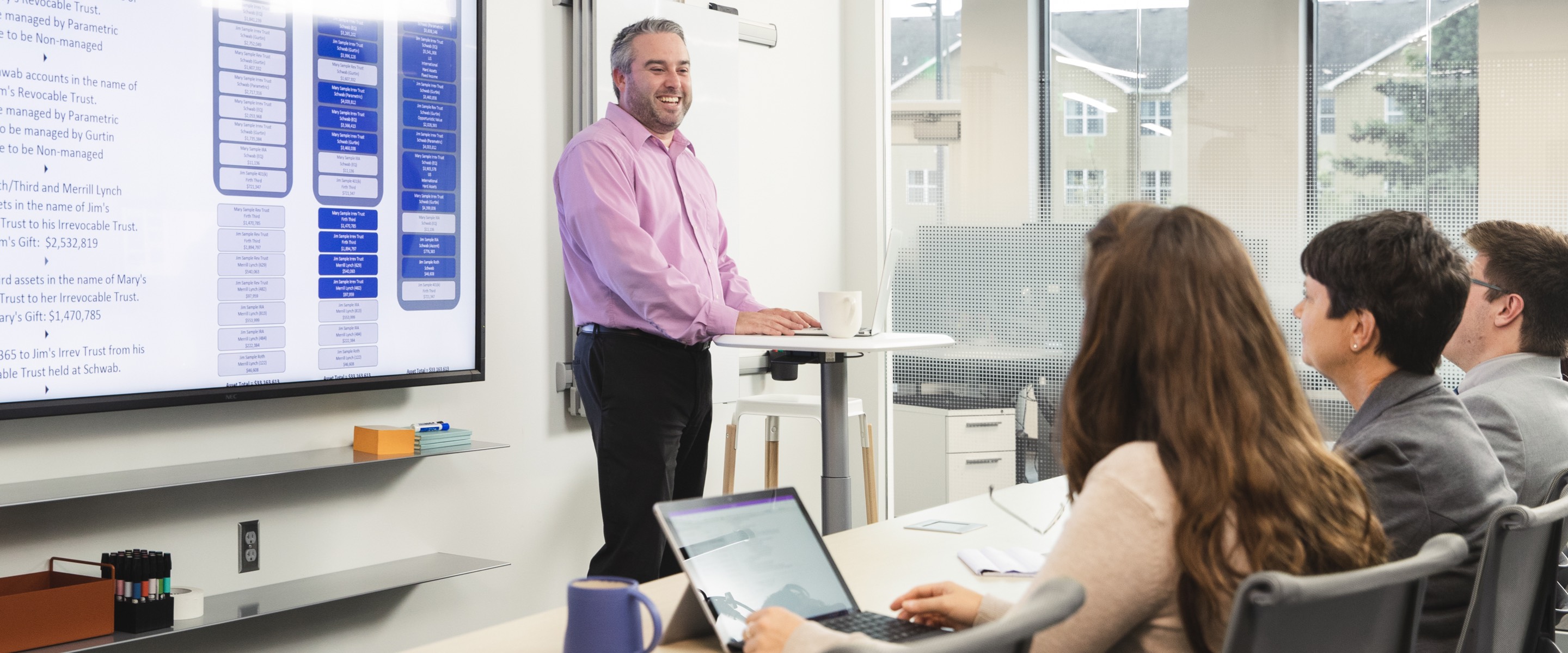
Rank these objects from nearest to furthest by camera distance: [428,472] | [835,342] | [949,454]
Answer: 1. [835,342]
2. [428,472]
3. [949,454]

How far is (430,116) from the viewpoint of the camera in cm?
303

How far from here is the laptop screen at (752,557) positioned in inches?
47.1

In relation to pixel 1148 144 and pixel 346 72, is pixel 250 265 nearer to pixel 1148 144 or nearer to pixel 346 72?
pixel 346 72

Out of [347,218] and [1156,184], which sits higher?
[1156,184]

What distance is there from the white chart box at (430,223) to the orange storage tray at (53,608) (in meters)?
1.07

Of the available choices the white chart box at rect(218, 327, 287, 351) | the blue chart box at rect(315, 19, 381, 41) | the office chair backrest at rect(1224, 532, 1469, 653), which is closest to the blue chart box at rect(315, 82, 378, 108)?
the blue chart box at rect(315, 19, 381, 41)

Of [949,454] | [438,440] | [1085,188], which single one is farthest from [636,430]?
[1085,188]

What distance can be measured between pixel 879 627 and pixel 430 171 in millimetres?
2165

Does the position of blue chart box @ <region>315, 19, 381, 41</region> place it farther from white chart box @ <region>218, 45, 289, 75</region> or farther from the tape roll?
the tape roll

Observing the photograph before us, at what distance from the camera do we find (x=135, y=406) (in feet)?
8.06

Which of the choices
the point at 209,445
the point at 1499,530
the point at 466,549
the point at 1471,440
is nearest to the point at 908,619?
the point at 1499,530

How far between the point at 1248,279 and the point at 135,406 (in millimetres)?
2270

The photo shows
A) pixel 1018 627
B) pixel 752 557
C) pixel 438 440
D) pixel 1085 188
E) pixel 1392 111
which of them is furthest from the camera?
pixel 1085 188

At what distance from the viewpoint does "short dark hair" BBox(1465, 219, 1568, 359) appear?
2.20 metres
